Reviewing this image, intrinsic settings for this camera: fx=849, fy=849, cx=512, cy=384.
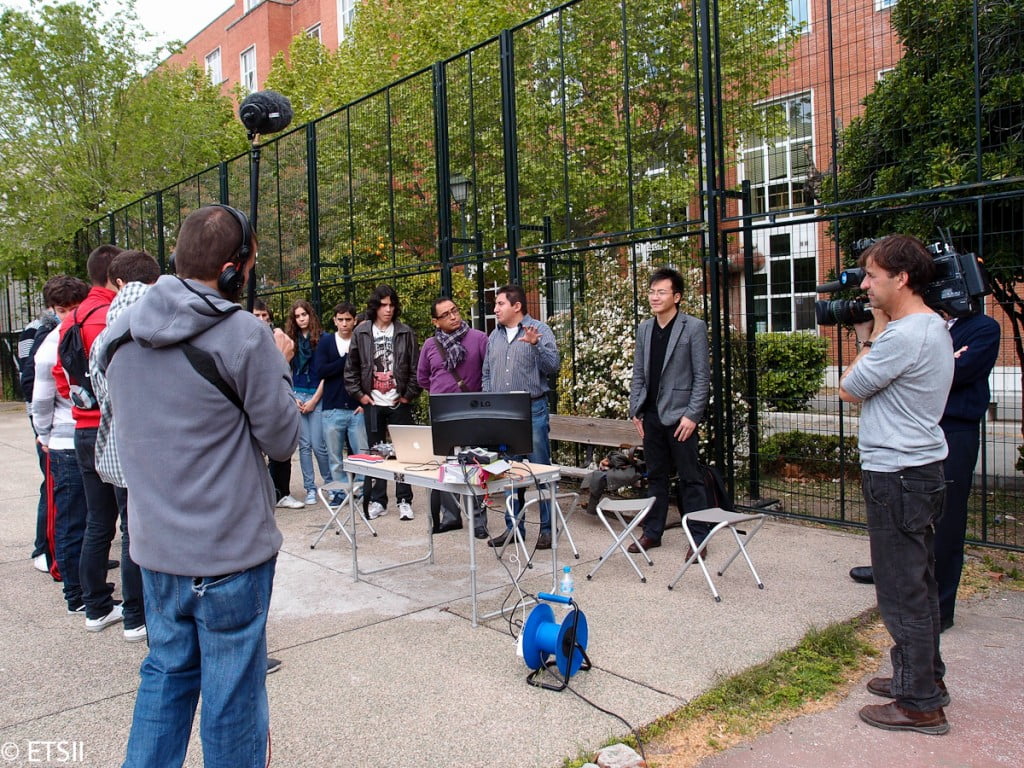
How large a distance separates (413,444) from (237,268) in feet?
9.33

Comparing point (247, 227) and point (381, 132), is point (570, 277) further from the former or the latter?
point (247, 227)

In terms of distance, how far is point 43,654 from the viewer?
445cm

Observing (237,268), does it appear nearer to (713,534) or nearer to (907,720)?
(907,720)

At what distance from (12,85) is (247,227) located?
20.6 m

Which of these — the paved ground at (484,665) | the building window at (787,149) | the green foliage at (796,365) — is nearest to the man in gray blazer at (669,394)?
the paved ground at (484,665)

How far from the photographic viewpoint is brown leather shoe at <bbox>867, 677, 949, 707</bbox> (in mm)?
3455

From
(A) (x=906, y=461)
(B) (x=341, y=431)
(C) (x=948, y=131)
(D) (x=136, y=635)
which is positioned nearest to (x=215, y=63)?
(B) (x=341, y=431)

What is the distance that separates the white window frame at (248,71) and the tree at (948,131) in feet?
94.5

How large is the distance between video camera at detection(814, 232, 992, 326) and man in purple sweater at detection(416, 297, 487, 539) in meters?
3.50

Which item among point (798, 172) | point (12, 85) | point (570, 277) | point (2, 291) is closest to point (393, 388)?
point (570, 277)

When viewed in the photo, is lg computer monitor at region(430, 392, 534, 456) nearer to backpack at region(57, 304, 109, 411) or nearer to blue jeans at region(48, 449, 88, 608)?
backpack at region(57, 304, 109, 411)

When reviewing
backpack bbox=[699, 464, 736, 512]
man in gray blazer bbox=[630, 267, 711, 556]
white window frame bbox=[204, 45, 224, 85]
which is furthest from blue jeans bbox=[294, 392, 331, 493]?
white window frame bbox=[204, 45, 224, 85]

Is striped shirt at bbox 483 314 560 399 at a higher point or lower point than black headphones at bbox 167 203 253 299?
lower

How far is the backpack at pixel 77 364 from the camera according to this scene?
449 centimetres
